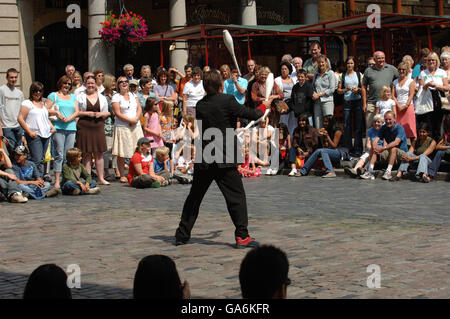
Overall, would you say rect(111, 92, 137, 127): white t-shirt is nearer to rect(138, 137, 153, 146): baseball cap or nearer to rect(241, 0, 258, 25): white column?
rect(138, 137, 153, 146): baseball cap

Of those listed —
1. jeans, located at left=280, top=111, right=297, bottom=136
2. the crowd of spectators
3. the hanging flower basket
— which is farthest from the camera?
the hanging flower basket

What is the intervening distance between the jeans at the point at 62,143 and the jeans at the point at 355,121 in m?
5.17

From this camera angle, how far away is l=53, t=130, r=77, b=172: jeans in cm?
1427

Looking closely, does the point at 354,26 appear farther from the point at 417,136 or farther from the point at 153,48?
the point at 153,48

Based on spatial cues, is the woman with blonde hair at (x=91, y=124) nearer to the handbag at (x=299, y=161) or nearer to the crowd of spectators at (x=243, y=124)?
the crowd of spectators at (x=243, y=124)

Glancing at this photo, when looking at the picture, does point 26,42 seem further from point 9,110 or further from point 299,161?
point 299,161

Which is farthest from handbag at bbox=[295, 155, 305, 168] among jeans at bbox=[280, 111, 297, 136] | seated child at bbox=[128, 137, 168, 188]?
seated child at bbox=[128, 137, 168, 188]

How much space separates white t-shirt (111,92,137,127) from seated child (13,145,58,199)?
2376mm

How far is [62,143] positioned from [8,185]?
191cm

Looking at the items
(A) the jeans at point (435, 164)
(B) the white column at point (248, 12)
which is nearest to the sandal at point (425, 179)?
(A) the jeans at point (435, 164)

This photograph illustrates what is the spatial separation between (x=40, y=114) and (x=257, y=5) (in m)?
17.4

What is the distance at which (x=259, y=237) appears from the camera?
363 inches

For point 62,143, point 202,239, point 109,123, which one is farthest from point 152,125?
point 202,239

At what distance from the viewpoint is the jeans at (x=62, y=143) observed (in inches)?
562
